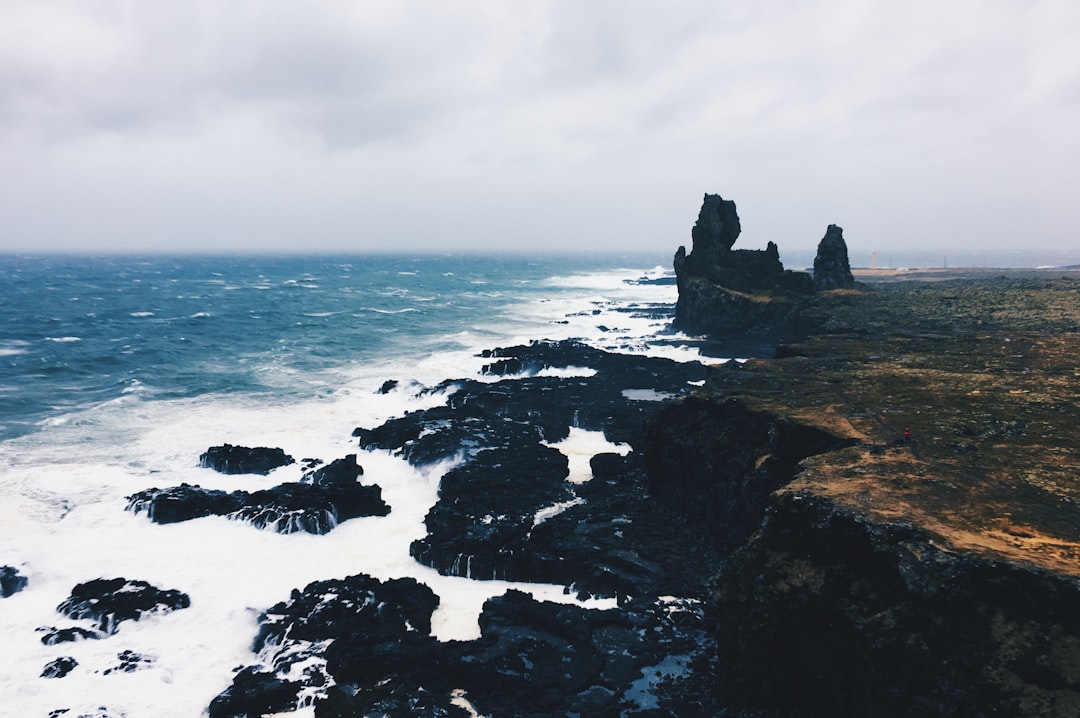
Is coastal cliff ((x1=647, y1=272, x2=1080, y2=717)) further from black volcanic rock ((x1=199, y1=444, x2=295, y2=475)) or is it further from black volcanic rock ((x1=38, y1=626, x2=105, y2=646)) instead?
black volcanic rock ((x1=199, y1=444, x2=295, y2=475))

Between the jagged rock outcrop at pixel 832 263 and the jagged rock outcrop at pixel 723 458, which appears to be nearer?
the jagged rock outcrop at pixel 723 458

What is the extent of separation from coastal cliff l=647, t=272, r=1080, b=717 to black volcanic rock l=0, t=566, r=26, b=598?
24.4 metres

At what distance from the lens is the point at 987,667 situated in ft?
38.8

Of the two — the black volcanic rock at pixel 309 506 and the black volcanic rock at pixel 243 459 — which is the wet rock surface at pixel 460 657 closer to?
the black volcanic rock at pixel 309 506

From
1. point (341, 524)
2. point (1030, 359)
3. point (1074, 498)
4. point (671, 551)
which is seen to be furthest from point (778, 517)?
point (1030, 359)

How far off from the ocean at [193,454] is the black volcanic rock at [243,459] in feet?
2.58

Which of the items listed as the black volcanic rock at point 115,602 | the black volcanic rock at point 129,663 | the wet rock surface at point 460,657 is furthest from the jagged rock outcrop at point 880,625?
the black volcanic rock at point 115,602

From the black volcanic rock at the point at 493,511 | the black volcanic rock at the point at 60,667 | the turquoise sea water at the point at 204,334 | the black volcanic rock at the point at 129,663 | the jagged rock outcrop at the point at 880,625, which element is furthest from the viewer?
the turquoise sea water at the point at 204,334

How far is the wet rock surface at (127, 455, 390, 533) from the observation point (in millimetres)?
26875

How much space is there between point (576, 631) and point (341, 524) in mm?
13016

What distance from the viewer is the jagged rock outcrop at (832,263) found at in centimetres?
7488

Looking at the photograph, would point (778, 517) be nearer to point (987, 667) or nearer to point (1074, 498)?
point (987, 667)

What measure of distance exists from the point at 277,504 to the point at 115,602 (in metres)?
7.62

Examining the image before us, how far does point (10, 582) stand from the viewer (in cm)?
2233
